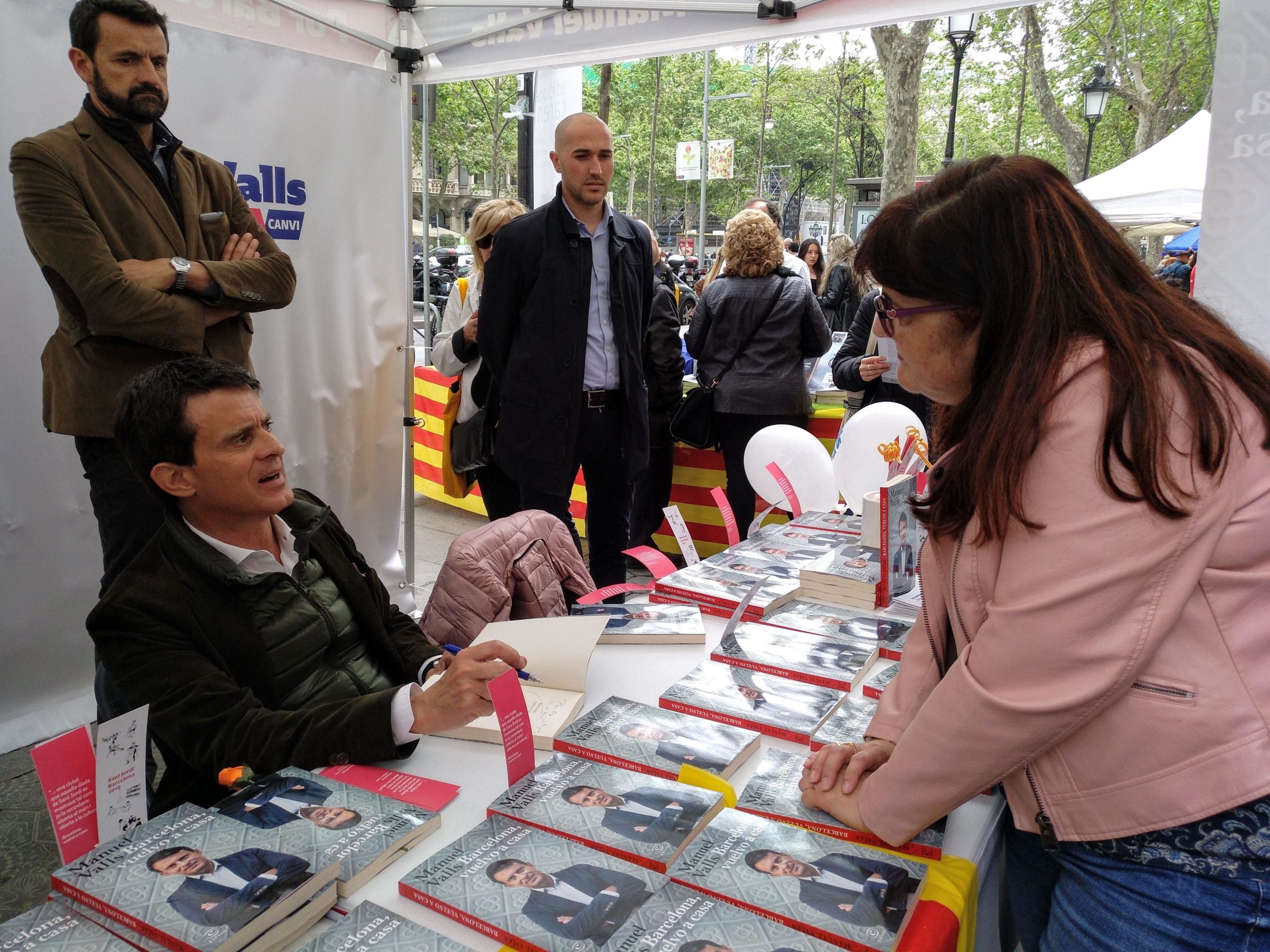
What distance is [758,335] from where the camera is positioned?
14.4 feet

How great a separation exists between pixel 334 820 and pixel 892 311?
903 mm

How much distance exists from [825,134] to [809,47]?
10908mm

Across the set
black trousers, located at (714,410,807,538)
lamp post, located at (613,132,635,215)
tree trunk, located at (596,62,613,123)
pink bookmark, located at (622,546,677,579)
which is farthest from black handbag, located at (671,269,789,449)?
lamp post, located at (613,132,635,215)

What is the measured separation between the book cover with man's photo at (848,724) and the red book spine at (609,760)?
24 centimetres

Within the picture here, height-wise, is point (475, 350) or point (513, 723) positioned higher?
point (475, 350)

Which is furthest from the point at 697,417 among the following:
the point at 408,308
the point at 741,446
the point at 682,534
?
the point at 682,534

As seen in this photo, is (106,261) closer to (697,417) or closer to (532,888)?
(532,888)

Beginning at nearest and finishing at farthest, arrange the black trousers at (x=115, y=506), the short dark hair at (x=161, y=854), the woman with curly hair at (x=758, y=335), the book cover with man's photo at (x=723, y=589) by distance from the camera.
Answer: the short dark hair at (x=161, y=854) → the book cover with man's photo at (x=723, y=589) → the black trousers at (x=115, y=506) → the woman with curly hair at (x=758, y=335)

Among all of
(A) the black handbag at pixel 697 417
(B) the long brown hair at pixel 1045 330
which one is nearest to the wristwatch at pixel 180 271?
(B) the long brown hair at pixel 1045 330

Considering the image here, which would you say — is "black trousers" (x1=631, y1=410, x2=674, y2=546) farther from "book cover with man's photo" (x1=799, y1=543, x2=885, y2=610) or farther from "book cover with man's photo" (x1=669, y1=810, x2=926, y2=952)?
"book cover with man's photo" (x1=669, y1=810, x2=926, y2=952)

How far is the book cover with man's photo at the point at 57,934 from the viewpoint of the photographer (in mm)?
943

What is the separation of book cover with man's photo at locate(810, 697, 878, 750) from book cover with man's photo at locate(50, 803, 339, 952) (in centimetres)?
71

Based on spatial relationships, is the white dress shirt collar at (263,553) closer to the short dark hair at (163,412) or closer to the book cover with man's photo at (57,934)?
the short dark hair at (163,412)

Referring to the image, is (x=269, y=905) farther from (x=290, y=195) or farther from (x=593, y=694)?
(x=290, y=195)
